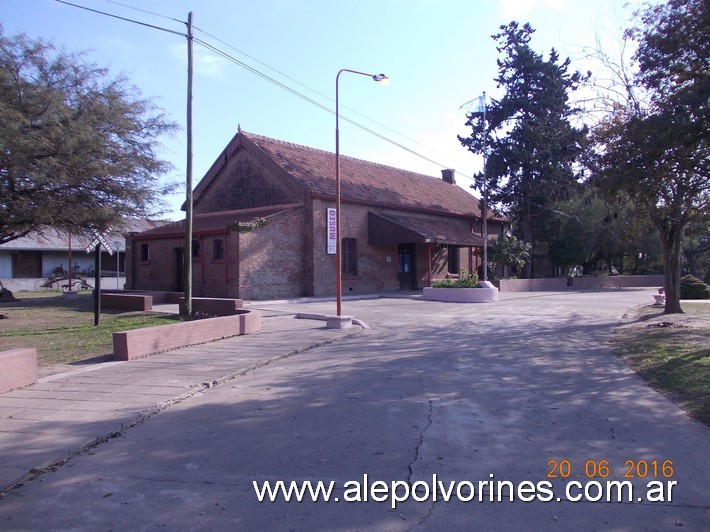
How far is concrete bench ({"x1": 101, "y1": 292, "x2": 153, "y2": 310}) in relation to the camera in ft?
66.0

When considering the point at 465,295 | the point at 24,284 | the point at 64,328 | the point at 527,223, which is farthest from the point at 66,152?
the point at 527,223

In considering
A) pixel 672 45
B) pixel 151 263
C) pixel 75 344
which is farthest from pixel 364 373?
pixel 151 263

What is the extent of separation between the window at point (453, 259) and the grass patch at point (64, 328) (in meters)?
22.2

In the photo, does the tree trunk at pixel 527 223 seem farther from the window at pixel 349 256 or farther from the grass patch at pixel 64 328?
the grass patch at pixel 64 328

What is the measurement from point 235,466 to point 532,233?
134 ft

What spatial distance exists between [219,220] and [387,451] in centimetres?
2364

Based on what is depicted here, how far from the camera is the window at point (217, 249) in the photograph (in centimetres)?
2555

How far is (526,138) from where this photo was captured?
121 ft

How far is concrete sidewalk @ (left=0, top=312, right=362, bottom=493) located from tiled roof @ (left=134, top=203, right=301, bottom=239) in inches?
541

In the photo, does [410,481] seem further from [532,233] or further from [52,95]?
[532,233]

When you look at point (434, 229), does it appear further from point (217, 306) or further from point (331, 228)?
point (217, 306)

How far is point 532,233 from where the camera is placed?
43.2 m
